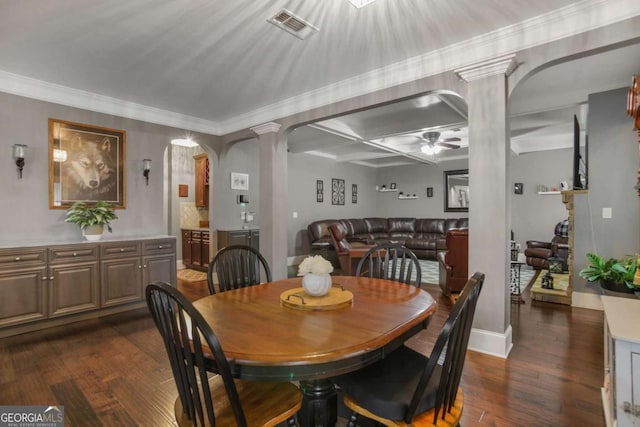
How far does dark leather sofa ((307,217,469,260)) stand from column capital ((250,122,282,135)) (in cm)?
320

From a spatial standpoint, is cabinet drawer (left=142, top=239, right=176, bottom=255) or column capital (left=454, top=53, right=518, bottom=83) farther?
cabinet drawer (left=142, top=239, right=176, bottom=255)

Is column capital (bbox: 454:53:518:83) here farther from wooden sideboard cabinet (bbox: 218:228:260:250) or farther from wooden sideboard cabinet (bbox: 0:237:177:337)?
wooden sideboard cabinet (bbox: 218:228:260:250)

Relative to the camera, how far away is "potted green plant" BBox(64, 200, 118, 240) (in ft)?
12.2

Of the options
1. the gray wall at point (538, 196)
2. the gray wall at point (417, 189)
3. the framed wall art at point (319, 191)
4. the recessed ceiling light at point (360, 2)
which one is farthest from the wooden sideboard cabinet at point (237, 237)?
the gray wall at point (538, 196)

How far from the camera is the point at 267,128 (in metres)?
4.41

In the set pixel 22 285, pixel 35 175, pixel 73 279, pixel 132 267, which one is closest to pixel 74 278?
pixel 73 279

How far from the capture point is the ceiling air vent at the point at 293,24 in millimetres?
2379

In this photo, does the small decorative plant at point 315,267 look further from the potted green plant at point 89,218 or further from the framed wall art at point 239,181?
the framed wall art at point 239,181

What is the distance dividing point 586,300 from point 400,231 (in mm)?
5067

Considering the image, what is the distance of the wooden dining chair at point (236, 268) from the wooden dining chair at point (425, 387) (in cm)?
120

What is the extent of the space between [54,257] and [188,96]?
7.45ft

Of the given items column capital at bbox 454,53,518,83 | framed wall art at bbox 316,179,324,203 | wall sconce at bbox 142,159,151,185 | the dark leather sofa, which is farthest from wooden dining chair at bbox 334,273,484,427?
framed wall art at bbox 316,179,324,203

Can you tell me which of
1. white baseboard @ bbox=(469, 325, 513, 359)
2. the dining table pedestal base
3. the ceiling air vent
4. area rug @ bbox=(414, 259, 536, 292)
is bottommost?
area rug @ bbox=(414, 259, 536, 292)

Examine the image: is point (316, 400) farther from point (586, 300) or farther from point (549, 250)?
point (549, 250)
